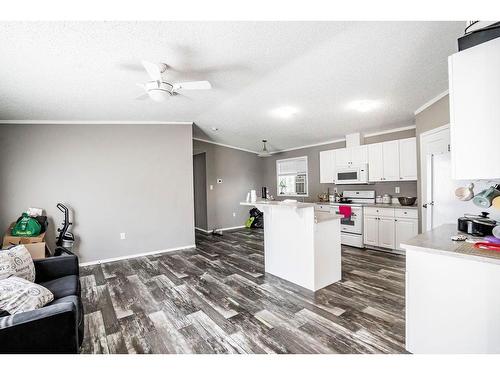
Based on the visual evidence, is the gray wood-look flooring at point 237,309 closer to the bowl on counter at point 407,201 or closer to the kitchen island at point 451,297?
the kitchen island at point 451,297

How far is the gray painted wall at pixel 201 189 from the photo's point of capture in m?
6.64

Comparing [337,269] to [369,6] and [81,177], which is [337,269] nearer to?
[369,6]

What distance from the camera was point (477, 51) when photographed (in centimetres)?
123

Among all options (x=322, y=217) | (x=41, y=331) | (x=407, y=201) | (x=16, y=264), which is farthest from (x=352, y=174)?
(x=16, y=264)

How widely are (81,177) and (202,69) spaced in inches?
121

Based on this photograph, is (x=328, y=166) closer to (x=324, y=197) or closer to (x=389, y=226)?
(x=324, y=197)

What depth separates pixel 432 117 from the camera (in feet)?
11.2

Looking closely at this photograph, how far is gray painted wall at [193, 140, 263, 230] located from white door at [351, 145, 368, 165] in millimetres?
3506

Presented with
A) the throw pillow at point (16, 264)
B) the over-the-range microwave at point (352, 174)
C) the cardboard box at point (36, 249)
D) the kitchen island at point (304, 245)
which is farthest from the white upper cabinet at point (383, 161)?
the cardboard box at point (36, 249)

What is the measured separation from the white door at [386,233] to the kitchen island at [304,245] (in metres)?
1.66

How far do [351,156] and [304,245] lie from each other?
2.92 m
